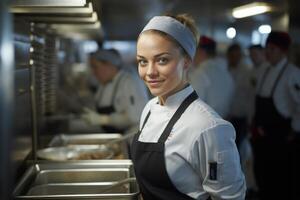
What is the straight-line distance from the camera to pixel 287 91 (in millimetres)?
3104

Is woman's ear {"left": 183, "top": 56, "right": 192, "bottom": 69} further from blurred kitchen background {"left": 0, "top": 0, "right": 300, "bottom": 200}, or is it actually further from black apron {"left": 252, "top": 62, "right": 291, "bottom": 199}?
black apron {"left": 252, "top": 62, "right": 291, "bottom": 199}

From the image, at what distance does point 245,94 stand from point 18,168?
3.05 metres

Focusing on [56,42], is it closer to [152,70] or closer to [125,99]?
[125,99]

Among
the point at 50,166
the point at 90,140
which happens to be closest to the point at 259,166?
the point at 90,140

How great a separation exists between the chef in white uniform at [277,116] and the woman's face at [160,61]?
193 centimetres

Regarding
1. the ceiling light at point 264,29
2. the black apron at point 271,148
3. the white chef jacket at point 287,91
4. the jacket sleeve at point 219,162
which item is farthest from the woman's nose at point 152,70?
the ceiling light at point 264,29

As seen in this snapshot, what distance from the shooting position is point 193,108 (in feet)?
4.37

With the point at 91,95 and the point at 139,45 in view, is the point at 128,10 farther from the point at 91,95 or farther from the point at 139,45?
the point at 139,45

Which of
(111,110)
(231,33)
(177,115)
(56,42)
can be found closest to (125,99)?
(111,110)

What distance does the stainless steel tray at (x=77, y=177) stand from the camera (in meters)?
1.67

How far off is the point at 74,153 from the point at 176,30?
1082 mm

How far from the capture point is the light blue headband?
129 centimetres

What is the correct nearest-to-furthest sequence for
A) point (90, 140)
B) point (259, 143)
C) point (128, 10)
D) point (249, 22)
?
point (90, 140)
point (259, 143)
point (128, 10)
point (249, 22)

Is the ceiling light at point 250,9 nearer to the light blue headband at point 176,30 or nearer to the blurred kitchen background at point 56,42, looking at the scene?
the blurred kitchen background at point 56,42
